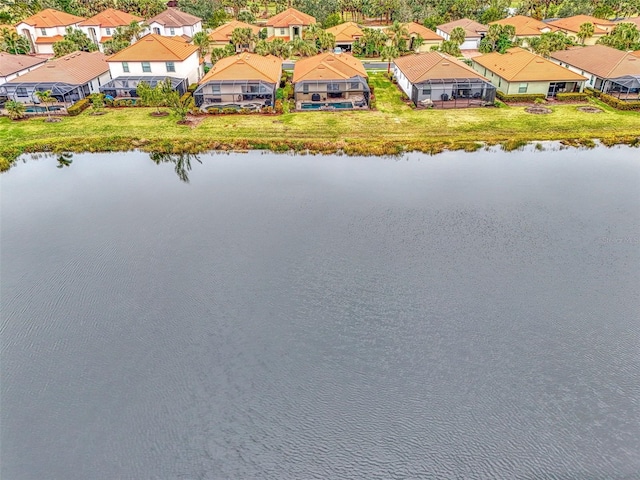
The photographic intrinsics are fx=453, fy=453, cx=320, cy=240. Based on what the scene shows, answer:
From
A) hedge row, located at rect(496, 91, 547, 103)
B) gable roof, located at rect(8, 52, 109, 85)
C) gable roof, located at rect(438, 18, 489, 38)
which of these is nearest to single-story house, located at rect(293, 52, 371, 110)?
hedge row, located at rect(496, 91, 547, 103)

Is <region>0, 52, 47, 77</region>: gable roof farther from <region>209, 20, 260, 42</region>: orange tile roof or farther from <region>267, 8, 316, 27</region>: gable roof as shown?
<region>267, 8, 316, 27</region>: gable roof

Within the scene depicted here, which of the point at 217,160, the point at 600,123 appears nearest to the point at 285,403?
the point at 217,160

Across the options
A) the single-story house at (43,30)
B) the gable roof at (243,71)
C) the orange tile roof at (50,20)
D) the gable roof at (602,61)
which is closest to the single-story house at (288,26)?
the gable roof at (243,71)

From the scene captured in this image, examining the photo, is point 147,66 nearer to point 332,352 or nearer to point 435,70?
point 435,70

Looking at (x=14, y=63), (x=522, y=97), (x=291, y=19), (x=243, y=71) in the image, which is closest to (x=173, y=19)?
(x=291, y=19)

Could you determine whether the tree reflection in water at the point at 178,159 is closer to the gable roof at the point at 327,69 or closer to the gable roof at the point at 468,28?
the gable roof at the point at 327,69
